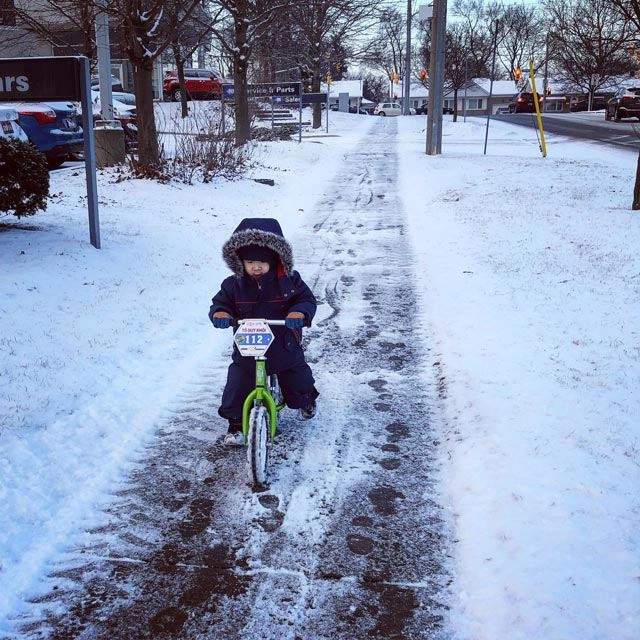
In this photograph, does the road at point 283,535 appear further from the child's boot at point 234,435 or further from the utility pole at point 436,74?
the utility pole at point 436,74

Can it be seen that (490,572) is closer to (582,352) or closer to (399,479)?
(399,479)

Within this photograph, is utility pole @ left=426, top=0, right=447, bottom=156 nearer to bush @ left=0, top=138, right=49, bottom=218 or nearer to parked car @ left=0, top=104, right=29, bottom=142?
parked car @ left=0, top=104, right=29, bottom=142

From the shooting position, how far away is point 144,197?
1100cm

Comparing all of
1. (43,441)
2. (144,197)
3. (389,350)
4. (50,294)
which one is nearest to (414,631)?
(43,441)

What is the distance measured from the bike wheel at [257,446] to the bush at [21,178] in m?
4.80

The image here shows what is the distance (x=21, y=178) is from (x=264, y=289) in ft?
14.5

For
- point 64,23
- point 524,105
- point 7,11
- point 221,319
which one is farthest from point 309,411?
point 524,105

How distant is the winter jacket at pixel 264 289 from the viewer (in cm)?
372

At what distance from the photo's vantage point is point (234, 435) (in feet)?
13.0

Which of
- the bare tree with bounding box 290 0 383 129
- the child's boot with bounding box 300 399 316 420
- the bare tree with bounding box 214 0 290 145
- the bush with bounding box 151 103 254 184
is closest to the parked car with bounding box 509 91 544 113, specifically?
the bare tree with bounding box 290 0 383 129

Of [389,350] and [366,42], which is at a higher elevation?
[366,42]

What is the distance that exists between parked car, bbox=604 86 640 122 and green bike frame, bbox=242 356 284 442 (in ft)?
111

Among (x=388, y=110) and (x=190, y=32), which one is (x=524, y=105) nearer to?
(x=388, y=110)

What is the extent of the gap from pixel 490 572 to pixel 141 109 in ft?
36.1
